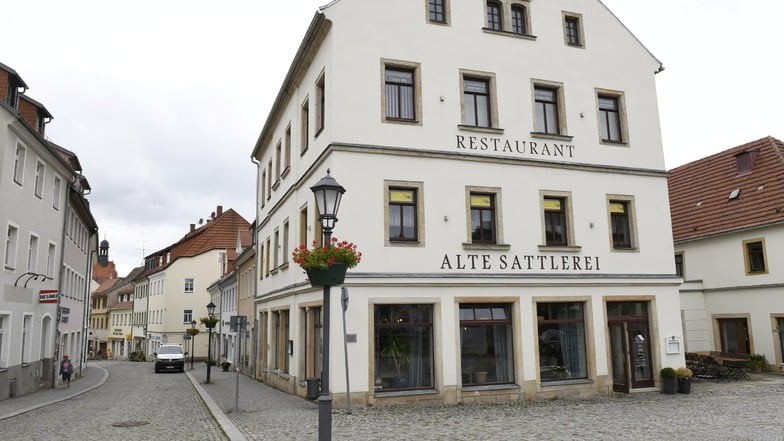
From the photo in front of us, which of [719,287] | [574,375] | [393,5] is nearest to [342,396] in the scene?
[574,375]

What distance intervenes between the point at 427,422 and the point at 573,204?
8392 mm

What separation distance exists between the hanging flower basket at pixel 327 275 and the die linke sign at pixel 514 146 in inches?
377

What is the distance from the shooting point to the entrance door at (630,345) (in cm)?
1819

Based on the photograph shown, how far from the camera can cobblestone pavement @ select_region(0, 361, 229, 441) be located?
13203mm

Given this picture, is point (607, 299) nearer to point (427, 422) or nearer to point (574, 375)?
point (574, 375)

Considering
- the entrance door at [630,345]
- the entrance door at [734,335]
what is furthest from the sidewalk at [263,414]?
the entrance door at [734,335]

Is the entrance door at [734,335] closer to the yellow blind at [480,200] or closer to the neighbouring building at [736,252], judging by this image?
the neighbouring building at [736,252]

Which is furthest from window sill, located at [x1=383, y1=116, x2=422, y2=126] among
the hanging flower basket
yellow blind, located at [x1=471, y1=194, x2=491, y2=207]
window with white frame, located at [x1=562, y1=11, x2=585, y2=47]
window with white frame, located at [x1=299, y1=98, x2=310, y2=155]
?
the hanging flower basket

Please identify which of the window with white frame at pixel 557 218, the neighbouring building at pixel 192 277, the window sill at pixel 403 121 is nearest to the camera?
the window sill at pixel 403 121

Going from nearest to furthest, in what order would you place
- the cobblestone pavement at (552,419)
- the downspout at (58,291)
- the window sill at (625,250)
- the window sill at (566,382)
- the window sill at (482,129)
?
the cobblestone pavement at (552,419)
the window sill at (566,382)
the window sill at (482,129)
the window sill at (625,250)
the downspout at (58,291)

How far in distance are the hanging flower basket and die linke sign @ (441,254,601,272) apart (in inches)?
327

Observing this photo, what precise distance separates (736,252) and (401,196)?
1568 centimetres

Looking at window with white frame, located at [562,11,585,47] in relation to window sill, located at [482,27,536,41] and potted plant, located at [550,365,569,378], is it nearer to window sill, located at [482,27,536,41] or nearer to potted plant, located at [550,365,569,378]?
window sill, located at [482,27,536,41]

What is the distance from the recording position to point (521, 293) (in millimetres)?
17516
